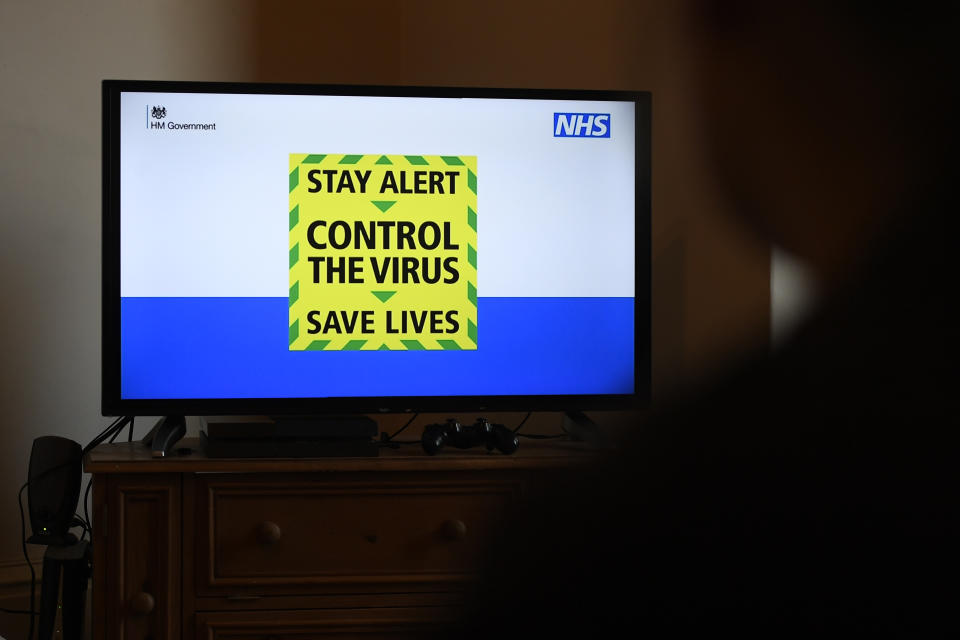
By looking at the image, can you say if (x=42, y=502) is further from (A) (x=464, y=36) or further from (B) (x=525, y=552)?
(B) (x=525, y=552)

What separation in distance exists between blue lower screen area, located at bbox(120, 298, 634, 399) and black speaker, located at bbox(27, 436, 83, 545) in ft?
0.51

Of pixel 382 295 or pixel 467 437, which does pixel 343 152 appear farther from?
pixel 467 437

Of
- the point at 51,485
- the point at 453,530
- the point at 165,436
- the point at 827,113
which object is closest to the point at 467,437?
the point at 453,530

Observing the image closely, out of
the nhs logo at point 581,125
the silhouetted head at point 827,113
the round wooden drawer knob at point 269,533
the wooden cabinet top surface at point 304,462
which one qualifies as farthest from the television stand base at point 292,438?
the silhouetted head at point 827,113

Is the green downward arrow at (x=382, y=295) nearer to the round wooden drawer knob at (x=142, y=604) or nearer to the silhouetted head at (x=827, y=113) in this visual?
the round wooden drawer knob at (x=142, y=604)

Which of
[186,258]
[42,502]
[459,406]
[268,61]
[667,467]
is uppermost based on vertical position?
[268,61]

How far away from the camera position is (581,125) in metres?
1.96

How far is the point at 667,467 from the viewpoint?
0.19m

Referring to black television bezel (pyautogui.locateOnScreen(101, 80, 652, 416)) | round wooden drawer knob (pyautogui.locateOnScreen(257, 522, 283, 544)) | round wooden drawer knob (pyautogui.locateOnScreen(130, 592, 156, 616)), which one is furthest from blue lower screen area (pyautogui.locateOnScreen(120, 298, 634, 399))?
round wooden drawer knob (pyautogui.locateOnScreen(130, 592, 156, 616))

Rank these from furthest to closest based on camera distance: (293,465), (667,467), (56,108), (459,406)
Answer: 1. (56,108)
2. (459,406)
3. (293,465)
4. (667,467)

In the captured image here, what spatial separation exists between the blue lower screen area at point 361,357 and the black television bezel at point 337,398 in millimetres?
16

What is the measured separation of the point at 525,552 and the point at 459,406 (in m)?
1.71

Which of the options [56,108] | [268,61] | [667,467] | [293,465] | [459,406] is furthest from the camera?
[268,61]

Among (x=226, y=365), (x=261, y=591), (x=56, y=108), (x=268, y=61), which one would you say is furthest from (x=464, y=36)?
(x=261, y=591)
